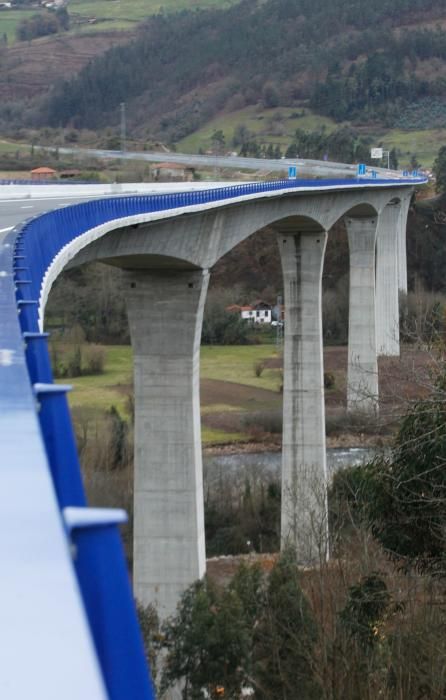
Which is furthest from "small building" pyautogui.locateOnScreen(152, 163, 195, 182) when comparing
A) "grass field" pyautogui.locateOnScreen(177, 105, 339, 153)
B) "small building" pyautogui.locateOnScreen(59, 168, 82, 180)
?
"grass field" pyautogui.locateOnScreen(177, 105, 339, 153)

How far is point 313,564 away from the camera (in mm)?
30922

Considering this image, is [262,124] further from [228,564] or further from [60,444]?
[60,444]

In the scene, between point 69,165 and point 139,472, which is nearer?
point 139,472

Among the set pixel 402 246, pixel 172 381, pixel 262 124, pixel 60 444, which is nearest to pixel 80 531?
pixel 60 444

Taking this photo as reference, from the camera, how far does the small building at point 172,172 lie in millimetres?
73056

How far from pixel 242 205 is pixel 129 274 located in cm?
582

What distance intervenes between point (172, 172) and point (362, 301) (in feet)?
71.0

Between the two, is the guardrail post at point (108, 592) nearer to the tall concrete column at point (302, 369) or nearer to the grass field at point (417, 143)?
the tall concrete column at point (302, 369)

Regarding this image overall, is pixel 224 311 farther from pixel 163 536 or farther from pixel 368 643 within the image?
pixel 368 643

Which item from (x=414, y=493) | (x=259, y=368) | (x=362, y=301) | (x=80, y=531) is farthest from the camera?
(x=259, y=368)

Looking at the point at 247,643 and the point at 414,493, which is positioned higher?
the point at 414,493

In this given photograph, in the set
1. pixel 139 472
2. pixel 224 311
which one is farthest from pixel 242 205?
pixel 224 311

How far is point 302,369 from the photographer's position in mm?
43344

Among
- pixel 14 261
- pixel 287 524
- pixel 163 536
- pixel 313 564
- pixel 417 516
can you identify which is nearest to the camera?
pixel 14 261
